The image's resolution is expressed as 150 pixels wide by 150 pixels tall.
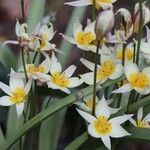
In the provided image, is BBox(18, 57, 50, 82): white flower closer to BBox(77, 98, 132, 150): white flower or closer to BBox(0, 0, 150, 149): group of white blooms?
BBox(0, 0, 150, 149): group of white blooms

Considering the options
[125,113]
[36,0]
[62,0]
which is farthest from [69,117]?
[62,0]

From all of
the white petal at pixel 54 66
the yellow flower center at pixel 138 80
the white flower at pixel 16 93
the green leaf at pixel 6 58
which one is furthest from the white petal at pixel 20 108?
the green leaf at pixel 6 58

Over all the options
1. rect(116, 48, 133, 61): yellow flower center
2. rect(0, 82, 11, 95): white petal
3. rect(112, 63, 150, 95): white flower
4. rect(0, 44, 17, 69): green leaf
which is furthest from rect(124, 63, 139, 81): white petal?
rect(0, 44, 17, 69): green leaf

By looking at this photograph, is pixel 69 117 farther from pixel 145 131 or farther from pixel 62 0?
pixel 62 0

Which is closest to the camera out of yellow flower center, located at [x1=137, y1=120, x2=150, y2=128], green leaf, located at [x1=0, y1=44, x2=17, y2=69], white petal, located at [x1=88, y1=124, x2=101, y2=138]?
white petal, located at [x1=88, y1=124, x2=101, y2=138]

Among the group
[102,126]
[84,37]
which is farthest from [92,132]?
[84,37]

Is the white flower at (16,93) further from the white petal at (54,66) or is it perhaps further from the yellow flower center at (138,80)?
the yellow flower center at (138,80)

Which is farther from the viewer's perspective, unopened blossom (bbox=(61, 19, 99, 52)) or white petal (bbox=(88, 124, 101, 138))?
unopened blossom (bbox=(61, 19, 99, 52))
